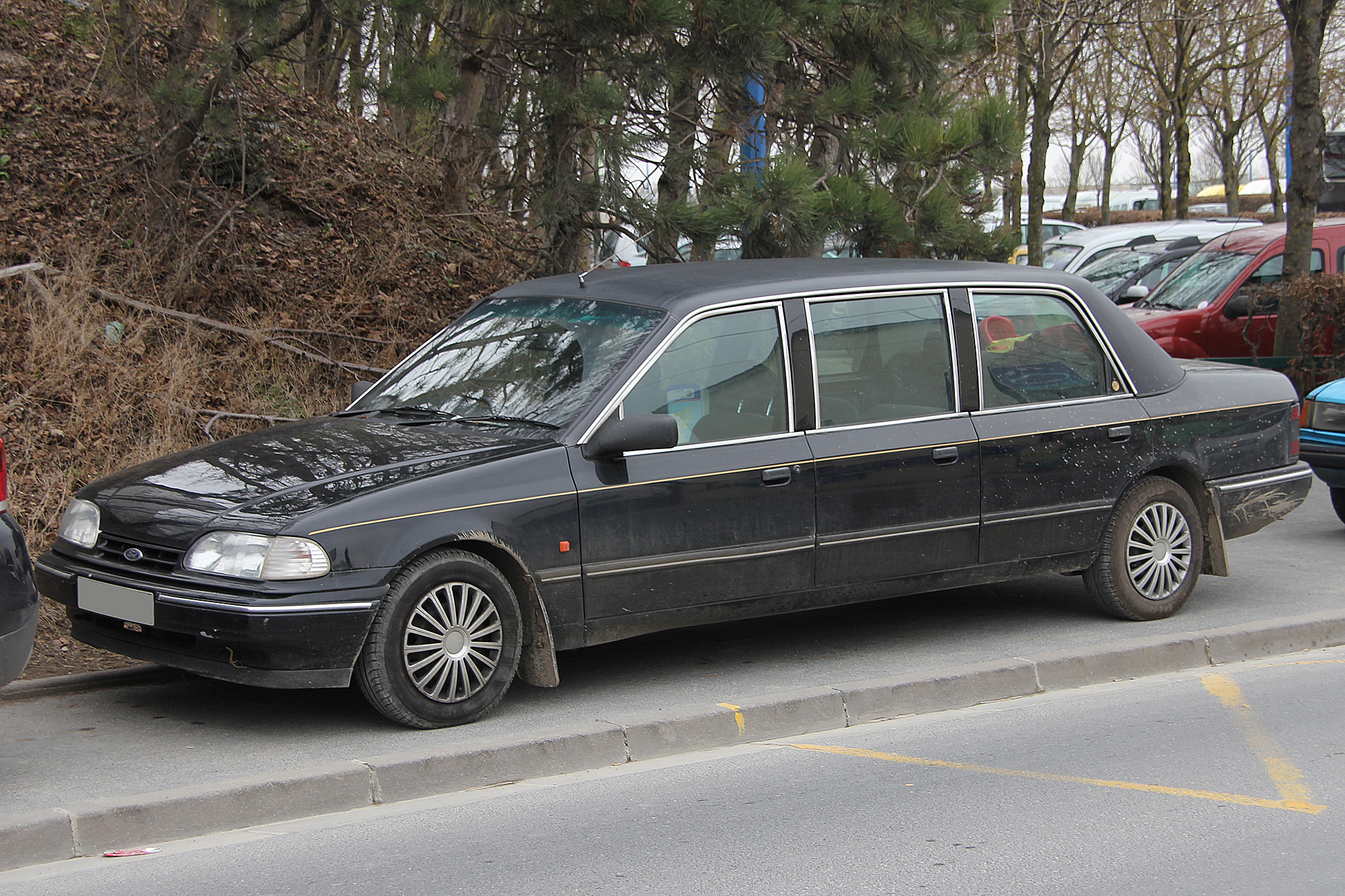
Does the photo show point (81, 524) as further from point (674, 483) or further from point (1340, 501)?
point (1340, 501)

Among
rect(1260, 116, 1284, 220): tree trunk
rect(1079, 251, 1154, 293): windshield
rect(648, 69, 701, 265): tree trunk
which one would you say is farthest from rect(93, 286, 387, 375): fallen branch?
rect(1260, 116, 1284, 220): tree trunk

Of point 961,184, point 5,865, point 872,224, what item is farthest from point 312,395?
point 5,865

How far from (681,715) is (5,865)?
247 centimetres

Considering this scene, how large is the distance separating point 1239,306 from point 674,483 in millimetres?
10211

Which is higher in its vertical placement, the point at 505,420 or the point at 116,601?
the point at 505,420

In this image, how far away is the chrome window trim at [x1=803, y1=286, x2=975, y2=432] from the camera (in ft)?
20.2

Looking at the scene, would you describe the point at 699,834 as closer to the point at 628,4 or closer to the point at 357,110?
the point at 628,4

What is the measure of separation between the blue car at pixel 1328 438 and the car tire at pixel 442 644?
645 centimetres

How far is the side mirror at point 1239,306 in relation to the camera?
45.5 ft

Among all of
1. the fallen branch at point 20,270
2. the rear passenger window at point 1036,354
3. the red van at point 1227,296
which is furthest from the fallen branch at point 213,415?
the red van at point 1227,296

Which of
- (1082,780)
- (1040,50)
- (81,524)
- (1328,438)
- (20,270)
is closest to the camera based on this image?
(1082,780)

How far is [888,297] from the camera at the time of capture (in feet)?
21.4

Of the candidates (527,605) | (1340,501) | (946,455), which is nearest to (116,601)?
(527,605)

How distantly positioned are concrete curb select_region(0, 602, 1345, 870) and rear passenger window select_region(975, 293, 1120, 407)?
131 centimetres
